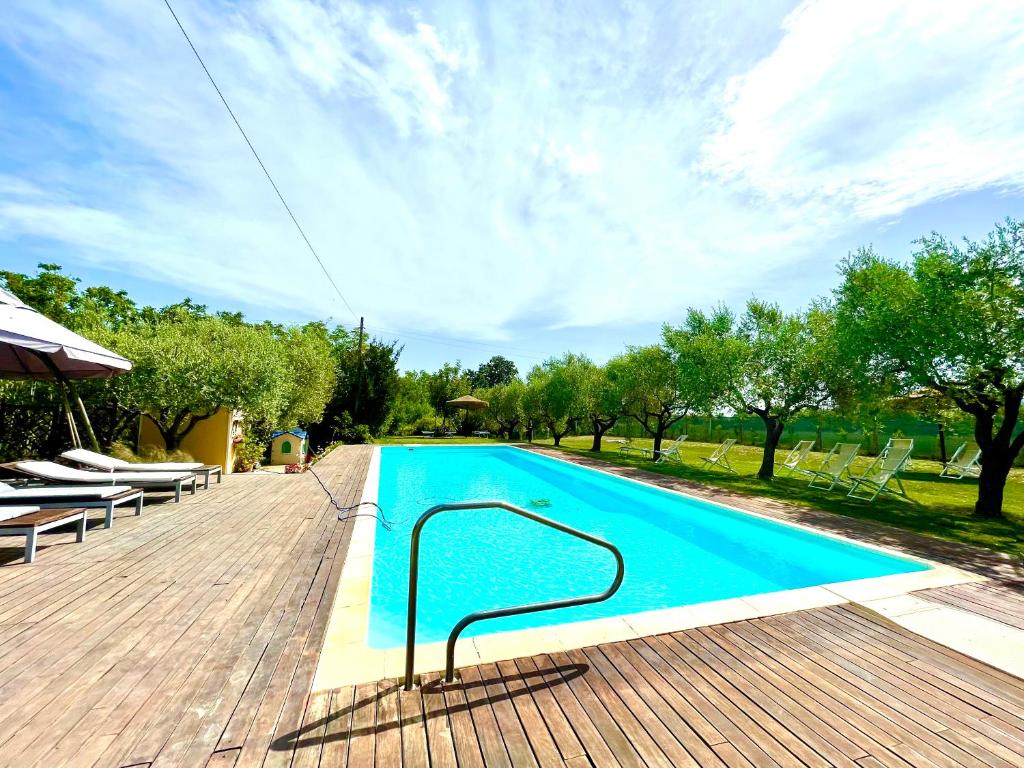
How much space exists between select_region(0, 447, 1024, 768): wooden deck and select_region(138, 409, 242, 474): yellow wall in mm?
7757

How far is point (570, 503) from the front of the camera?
1054 centimetres

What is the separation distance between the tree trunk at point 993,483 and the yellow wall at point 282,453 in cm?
1609

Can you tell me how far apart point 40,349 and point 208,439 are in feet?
21.5

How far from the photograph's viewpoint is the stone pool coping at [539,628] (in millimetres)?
2838

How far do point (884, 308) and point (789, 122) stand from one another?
4117 mm

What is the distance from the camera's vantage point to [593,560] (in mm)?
7031

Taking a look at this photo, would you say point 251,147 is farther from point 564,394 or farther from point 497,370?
point 497,370

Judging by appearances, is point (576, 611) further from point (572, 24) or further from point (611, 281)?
point (611, 281)

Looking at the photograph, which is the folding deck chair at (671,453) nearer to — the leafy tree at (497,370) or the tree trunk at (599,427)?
the tree trunk at (599,427)

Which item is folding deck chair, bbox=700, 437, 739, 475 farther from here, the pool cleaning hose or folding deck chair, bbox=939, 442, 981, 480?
the pool cleaning hose

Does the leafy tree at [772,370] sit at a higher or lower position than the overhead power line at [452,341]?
lower

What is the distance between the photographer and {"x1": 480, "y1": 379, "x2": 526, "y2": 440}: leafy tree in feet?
92.7

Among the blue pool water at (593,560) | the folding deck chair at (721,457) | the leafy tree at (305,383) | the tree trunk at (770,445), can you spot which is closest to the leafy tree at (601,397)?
the folding deck chair at (721,457)

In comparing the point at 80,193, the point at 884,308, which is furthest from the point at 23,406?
the point at 884,308
